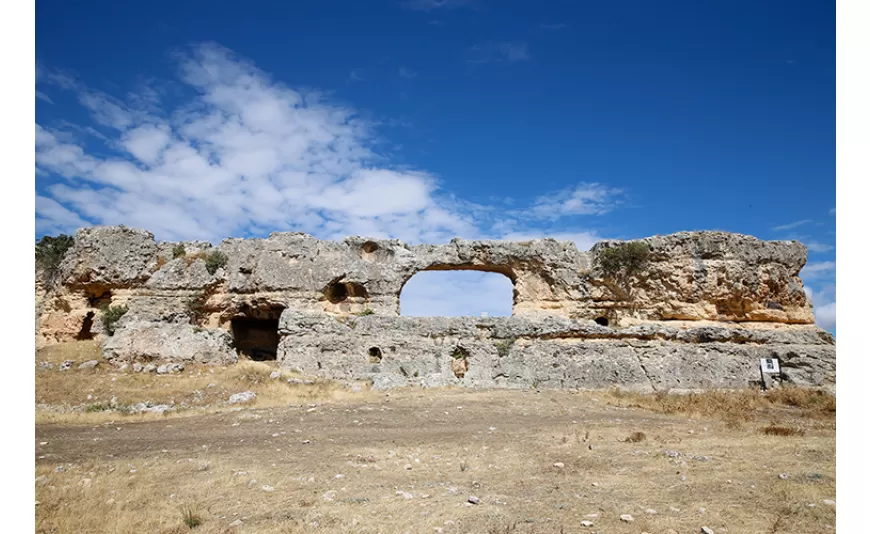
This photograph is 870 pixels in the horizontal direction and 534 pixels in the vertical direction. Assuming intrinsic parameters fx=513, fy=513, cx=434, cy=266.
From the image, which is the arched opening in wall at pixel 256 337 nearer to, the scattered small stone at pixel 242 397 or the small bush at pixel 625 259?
the scattered small stone at pixel 242 397

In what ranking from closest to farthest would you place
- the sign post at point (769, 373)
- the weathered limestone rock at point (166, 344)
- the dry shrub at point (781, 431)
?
the dry shrub at point (781, 431) → the sign post at point (769, 373) → the weathered limestone rock at point (166, 344)

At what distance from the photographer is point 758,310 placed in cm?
1730

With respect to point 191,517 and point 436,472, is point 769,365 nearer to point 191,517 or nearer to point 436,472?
point 436,472

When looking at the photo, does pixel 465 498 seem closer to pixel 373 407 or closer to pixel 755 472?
pixel 755 472

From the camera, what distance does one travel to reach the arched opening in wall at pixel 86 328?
1756 centimetres

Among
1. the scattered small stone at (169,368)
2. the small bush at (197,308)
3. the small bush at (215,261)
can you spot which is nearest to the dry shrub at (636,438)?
the scattered small stone at (169,368)

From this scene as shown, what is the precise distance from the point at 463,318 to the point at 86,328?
1317 cm

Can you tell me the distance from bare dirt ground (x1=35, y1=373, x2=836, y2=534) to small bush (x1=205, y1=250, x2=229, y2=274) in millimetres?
7670

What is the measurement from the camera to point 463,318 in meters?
15.8

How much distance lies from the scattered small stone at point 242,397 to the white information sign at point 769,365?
1432 cm

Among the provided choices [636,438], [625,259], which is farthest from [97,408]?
[625,259]

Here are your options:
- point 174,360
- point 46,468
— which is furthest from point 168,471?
point 174,360

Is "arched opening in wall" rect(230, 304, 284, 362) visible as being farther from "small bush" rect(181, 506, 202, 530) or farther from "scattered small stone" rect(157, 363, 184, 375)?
"small bush" rect(181, 506, 202, 530)

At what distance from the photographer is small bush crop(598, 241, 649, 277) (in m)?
17.6
